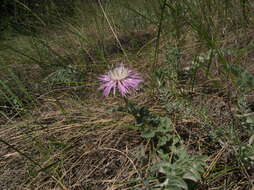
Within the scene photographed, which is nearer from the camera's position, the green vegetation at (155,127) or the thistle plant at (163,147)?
the thistle plant at (163,147)

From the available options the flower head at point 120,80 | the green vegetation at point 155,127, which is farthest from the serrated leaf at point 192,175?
the flower head at point 120,80

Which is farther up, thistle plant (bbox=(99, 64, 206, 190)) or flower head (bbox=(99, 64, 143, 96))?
flower head (bbox=(99, 64, 143, 96))

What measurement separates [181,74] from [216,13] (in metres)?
0.57

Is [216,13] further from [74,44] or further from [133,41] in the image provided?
[74,44]

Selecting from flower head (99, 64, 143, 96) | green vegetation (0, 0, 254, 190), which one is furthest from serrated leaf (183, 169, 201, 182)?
flower head (99, 64, 143, 96)

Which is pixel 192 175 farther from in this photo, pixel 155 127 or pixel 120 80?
pixel 120 80

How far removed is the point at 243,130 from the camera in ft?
3.91

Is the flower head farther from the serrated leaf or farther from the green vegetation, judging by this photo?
the serrated leaf

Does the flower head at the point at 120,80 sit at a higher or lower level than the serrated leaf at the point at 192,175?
higher

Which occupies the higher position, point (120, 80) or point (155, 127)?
point (120, 80)

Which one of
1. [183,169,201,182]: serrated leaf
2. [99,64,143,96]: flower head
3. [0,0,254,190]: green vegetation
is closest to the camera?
[183,169,201,182]: serrated leaf

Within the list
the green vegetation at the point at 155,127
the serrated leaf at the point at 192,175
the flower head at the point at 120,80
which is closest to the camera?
the serrated leaf at the point at 192,175

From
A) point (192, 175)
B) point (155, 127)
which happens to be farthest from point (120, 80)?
point (192, 175)

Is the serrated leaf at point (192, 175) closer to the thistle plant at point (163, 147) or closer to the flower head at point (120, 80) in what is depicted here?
the thistle plant at point (163, 147)
